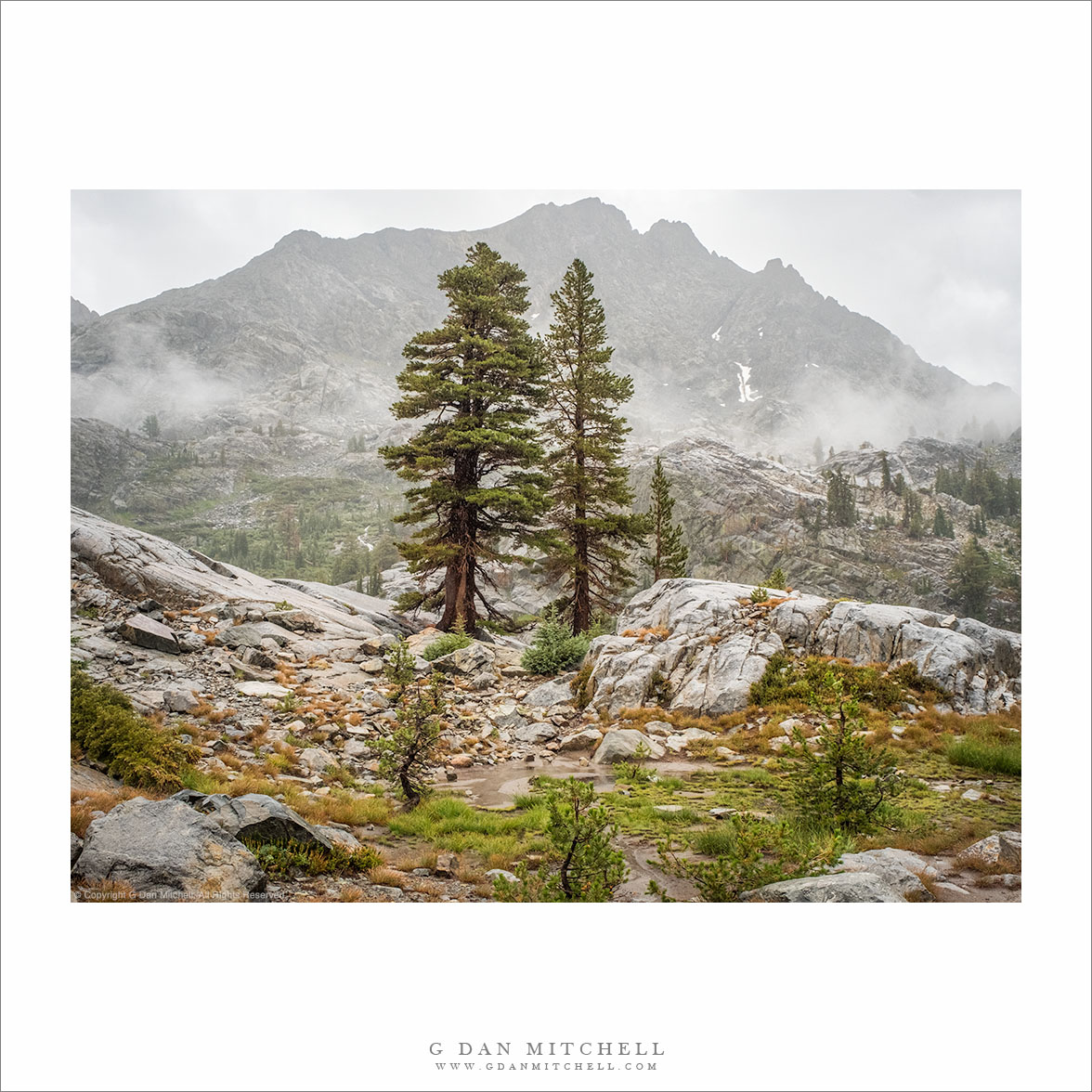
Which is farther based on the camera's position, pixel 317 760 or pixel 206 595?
pixel 206 595

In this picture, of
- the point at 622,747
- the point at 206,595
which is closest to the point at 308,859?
the point at 622,747

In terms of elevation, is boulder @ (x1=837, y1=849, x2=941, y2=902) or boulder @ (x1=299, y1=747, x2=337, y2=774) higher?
boulder @ (x1=299, y1=747, x2=337, y2=774)

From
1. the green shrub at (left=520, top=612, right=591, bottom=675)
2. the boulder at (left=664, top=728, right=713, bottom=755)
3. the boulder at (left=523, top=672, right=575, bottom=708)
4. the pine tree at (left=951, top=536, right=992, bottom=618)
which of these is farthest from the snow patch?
the boulder at (left=664, top=728, right=713, bottom=755)

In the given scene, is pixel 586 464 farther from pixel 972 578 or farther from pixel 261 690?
pixel 261 690

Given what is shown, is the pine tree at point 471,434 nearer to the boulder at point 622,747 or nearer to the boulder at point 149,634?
the boulder at point 149,634

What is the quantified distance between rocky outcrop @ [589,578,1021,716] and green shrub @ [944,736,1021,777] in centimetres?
40

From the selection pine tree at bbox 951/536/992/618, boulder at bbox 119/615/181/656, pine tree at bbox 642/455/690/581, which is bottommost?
boulder at bbox 119/615/181/656

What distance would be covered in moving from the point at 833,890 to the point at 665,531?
5926 millimetres

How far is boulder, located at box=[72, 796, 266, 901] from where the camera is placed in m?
4.43

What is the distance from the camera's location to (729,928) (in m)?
4.73

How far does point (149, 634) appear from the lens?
684cm

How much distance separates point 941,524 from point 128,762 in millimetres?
9870

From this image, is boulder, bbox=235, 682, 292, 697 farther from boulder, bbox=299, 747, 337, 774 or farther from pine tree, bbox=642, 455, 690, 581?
pine tree, bbox=642, 455, 690, 581
